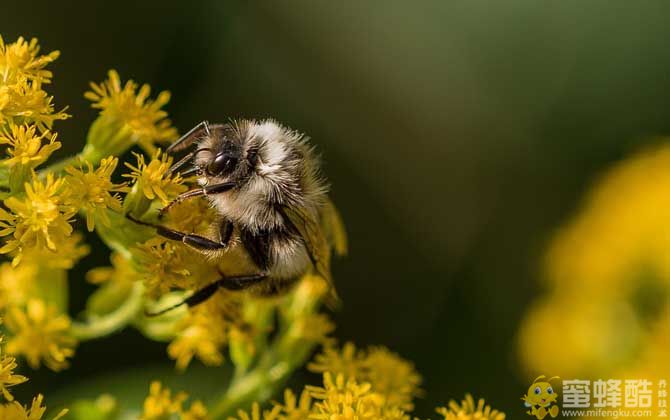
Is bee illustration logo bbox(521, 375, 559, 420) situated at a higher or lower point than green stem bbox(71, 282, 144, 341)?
higher

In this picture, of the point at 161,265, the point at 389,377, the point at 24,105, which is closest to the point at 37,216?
the point at 24,105

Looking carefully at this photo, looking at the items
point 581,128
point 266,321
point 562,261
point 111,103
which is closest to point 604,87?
point 581,128

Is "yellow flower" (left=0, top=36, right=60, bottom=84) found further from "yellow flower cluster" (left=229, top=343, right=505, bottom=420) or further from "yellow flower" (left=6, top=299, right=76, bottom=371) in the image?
"yellow flower cluster" (left=229, top=343, right=505, bottom=420)

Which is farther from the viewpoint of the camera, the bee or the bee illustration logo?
the bee illustration logo

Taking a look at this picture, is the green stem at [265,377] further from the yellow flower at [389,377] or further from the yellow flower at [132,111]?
the yellow flower at [132,111]

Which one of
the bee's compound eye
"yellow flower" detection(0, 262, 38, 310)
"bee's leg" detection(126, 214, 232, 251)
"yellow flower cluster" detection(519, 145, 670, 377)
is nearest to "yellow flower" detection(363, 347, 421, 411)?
"bee's leg" detection(126, 214, 232, 251)
